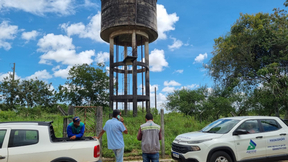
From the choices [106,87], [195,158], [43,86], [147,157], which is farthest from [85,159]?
[43,86]

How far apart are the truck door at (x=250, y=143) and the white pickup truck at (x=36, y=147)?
4086 mm

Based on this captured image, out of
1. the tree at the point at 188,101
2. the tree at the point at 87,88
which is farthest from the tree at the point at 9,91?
the tree at the point at 188,101

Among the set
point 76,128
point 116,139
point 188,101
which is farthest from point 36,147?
point 188,101

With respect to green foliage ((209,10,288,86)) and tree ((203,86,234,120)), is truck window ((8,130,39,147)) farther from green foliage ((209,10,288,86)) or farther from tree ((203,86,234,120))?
tree ((203,86,234,120))

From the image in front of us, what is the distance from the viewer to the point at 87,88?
93.4 feet

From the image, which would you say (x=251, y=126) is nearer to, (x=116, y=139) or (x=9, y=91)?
(x=116, y=139)

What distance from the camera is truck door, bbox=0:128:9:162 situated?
15.7 ft

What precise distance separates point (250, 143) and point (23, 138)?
19.9ft

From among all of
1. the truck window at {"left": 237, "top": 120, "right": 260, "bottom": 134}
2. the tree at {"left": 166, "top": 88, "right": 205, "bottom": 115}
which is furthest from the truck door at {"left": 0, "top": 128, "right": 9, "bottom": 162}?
the tree at {"left": 166, "top": 88, "right": 205, "bottom": 115}

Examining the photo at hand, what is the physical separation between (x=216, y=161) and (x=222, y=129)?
114 centimetres

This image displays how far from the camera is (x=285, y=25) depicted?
17703 mm

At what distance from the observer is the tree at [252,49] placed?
57.7ft

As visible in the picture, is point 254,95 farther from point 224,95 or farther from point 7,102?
point 7,102

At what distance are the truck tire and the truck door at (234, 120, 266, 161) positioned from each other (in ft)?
1.21
